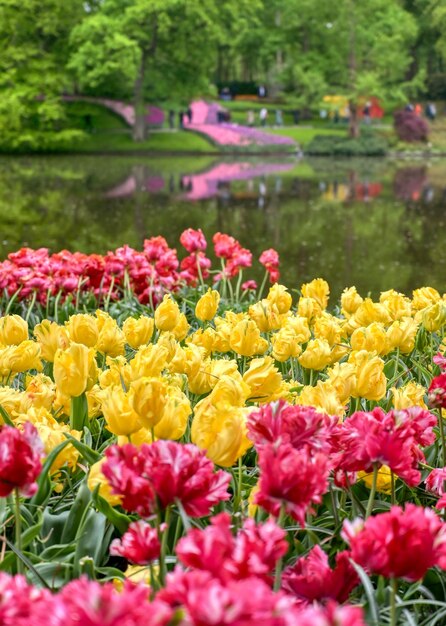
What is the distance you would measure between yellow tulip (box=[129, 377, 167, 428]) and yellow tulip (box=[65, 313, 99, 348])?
2.54 ft

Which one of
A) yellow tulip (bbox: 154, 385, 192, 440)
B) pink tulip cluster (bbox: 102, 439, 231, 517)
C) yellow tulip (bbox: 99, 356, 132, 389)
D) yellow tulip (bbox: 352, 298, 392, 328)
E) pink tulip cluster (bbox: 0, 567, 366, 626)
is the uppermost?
pink tulip cluster (bbox: 0, 567, 366, 626)

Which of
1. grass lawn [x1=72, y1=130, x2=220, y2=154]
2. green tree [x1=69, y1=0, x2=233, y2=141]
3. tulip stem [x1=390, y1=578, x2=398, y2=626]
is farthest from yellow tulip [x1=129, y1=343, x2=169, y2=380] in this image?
grass lawn [x1=72, y1=130, x2=220, y2=154]

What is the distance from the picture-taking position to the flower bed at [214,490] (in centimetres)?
71

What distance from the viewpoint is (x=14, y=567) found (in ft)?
4.54

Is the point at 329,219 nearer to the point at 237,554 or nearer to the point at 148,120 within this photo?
the point at 237,554

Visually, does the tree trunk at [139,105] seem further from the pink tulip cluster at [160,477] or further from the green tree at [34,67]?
the pink tulip cluster at [160,477]

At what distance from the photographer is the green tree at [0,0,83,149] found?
29.7m

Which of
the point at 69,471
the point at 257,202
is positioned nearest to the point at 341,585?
the point at 69,471

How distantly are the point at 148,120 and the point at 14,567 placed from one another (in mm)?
36376

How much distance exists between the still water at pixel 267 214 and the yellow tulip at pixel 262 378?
19.2 ft

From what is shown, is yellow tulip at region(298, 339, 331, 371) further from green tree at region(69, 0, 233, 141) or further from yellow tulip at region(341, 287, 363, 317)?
green tree at region(69, 0, 233, 141)

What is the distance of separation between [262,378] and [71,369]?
0.37 metres

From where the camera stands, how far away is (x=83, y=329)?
2.01 m

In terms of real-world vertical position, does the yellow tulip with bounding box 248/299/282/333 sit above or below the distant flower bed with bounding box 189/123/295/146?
above
